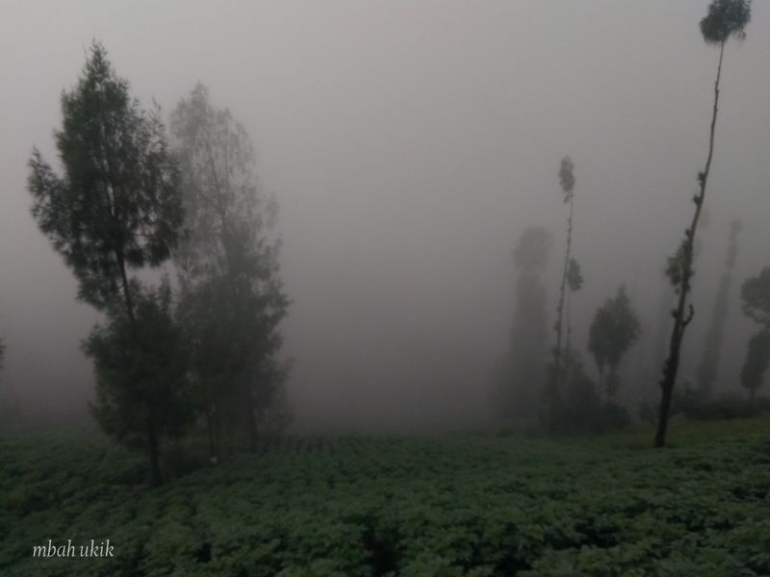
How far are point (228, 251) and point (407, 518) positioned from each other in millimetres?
21255

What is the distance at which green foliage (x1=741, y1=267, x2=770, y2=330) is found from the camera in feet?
141

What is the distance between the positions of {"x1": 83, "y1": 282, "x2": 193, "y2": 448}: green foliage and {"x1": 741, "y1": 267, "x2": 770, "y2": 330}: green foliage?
47219mm

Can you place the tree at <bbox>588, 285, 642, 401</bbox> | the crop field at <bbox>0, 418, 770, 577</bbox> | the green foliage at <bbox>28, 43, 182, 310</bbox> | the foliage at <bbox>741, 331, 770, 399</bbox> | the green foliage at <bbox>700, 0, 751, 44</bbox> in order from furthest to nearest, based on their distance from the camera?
the foliage at <bbox>741, 331, 770, 399</bbox> < the tree at <bbox>588, 285, 642, 401</bbox> < the green foliage at <bbox>700, 0, 751, 44</bbox> < the green foliage at <bbox>28, 43, 182, 310</bbox> < the crop field at <bbox>0, 418, 770, 577</bbox>

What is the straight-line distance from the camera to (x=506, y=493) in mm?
11359

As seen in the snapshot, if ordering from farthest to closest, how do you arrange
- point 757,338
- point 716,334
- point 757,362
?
point 716,334, point 757,338, point 757,362

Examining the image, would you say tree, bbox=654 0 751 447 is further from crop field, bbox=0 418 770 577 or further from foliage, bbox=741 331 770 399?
foliage, bbox=741 331 770 399

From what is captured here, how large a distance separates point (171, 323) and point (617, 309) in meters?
36.2

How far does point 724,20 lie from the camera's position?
2125cm

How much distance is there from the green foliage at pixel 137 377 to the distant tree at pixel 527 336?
153ft

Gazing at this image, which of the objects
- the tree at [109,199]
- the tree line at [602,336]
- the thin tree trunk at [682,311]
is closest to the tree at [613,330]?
the tree line at [602,336]

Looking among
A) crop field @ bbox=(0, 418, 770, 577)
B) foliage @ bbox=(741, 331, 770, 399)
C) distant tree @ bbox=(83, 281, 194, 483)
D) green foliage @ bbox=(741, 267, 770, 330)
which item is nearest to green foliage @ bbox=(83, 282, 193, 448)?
distant tree @ bbox=(83, 281, 194, 483)

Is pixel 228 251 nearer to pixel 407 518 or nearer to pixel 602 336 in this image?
pixel 407 518

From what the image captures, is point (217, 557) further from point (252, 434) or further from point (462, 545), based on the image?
point (252, 434)

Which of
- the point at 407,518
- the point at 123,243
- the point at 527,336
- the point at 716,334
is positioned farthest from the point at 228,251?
the point at 716,334
